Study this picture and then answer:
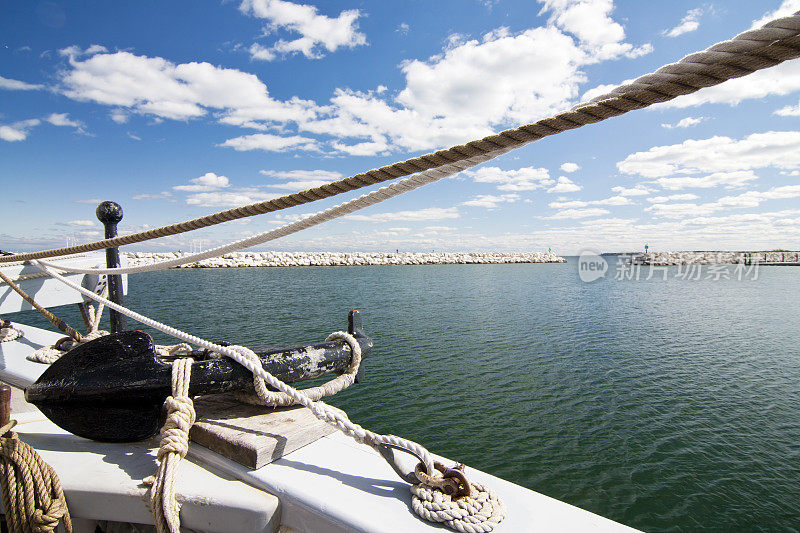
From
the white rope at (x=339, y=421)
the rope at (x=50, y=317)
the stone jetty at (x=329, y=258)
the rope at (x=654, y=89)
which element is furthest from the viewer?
the stone jetty at (x=329, y=258)

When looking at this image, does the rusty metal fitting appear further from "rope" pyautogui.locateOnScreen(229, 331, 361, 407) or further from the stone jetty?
the stone jetty

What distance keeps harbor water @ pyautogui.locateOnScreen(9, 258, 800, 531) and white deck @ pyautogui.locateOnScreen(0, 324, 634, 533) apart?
0.18 m

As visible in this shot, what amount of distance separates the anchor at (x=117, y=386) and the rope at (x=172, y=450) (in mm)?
68

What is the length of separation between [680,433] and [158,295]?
27.0 m

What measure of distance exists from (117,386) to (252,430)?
0.62 meters

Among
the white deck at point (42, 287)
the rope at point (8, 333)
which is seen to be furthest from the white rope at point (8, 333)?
the white deck at point (42, 287)

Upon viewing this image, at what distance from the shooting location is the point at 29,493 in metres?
1.62

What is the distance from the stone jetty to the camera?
59.0 m

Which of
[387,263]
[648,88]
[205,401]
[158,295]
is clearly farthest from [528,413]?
[387,263]

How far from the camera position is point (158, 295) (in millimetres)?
24922

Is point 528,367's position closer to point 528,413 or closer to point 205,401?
point 528,413

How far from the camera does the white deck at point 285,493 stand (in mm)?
1415

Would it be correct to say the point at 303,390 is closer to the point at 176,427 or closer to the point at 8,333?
the point at 176,427

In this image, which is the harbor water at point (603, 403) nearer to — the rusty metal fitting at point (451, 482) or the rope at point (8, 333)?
the rusty metal fitting at point (451, 482)
